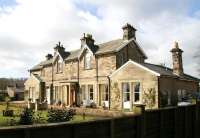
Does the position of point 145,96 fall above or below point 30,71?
below

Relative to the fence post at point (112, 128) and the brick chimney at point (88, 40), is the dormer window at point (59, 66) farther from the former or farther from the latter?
the fence post at point (112, 128)

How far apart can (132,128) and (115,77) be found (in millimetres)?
23235

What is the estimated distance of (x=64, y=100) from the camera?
4081 cm

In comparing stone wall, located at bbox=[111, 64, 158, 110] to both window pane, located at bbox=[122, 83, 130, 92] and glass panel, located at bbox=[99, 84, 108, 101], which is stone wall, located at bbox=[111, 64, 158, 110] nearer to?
window pane, located at bbox=[122, 83, 130, 92]

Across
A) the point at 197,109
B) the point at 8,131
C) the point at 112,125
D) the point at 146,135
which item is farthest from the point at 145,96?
the point at 8,131

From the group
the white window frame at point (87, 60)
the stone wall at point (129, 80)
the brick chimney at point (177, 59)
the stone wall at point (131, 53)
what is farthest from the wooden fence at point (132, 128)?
the white window frame at point (87, 60)

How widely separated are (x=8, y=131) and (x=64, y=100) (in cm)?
3545

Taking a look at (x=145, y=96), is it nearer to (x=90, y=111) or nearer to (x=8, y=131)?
(x=90, y=111)

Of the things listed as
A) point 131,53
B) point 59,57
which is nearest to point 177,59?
point 131,53

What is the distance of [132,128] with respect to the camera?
8.62 m

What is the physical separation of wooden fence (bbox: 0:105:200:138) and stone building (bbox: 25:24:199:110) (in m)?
14.0

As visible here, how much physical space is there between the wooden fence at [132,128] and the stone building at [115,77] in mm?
13958

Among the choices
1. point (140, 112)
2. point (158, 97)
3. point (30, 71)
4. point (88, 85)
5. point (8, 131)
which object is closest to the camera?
point (8, 131)

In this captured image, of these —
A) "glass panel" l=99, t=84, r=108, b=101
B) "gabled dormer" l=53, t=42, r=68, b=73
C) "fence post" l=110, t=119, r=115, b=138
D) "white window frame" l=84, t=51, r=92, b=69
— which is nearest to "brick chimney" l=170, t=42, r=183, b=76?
"glass panel" l=99, t=84, r=108, b=101
